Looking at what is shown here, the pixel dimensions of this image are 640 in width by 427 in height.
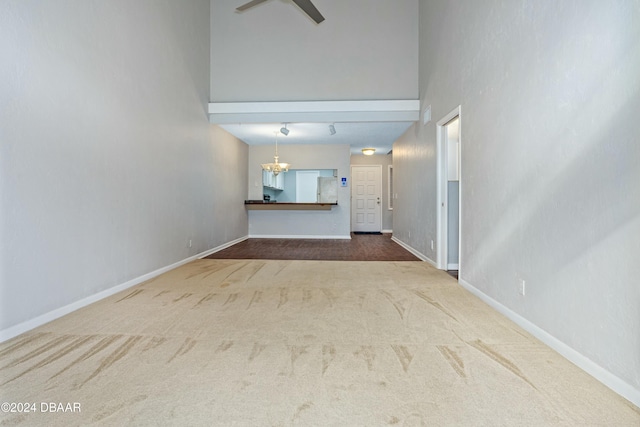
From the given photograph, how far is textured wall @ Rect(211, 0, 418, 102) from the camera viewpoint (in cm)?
546

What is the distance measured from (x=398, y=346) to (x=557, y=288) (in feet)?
3.30

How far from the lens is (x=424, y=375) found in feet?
5.39

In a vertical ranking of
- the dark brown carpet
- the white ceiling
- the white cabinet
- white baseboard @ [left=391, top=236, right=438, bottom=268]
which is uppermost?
the white ceiling

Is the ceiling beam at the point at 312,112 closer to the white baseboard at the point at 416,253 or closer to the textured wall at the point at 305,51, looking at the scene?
the textured wall at the point at 305,51

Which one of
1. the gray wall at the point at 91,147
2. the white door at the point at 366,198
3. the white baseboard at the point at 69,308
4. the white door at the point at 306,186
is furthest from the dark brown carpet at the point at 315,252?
the white door at the point at 306,186

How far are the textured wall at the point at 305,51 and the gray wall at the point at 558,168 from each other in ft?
7.23

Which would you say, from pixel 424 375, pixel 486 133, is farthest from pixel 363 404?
pixel 486 133

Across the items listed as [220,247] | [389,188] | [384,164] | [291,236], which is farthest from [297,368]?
[384,164]

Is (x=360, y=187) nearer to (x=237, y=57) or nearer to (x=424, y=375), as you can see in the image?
(x=237, y=57)

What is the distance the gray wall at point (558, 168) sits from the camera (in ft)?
4.83

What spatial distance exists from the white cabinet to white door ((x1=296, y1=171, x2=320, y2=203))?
1.89 feet

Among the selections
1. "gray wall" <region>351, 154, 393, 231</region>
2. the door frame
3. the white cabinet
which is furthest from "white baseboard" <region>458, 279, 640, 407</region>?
"gray wall" <region>351, 154, 393, 231</region>

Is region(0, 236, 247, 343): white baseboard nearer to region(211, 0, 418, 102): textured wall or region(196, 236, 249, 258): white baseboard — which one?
region(196, 236, 249, 258): white baseboard

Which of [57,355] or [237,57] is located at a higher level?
[237,57]
